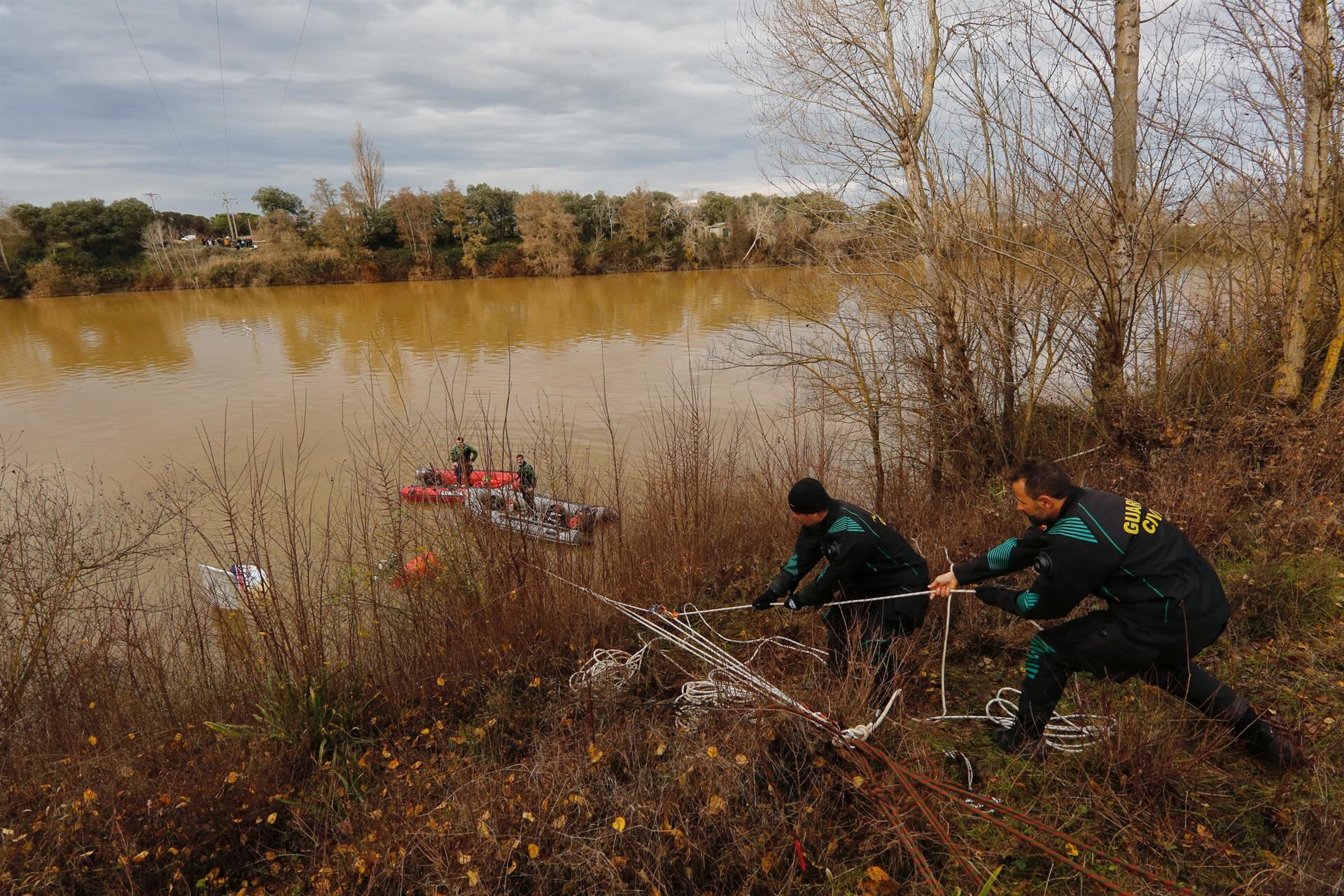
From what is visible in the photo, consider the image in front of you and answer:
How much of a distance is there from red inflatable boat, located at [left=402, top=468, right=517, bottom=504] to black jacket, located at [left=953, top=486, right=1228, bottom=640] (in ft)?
13.3

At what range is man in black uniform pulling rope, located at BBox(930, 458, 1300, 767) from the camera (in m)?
2.94

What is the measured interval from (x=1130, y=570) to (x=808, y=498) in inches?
59.5

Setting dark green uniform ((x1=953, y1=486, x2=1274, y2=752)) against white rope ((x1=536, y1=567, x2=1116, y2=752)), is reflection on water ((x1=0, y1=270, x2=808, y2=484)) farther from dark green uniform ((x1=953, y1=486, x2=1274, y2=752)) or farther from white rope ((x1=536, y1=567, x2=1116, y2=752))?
dark green uniform ((x1=953, y1=486, x2=1274, y2=752))

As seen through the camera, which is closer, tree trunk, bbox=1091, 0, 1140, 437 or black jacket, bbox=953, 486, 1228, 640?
black jacket, bbox=953, 486, 1228, 640

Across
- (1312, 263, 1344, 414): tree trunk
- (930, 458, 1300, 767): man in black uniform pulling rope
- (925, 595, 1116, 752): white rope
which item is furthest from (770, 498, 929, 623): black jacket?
(1312, 263, 1344, 414): tree trunk

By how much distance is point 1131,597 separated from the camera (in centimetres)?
299

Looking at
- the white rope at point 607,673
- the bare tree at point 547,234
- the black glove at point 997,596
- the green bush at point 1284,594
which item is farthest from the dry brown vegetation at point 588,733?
the bare tree at point 547,234

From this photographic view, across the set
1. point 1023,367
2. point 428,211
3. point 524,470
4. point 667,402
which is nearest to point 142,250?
point 428,211

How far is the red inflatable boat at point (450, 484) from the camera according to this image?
5934mm

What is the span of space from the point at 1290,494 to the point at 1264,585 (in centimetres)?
177

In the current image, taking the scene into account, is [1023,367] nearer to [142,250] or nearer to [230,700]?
[230,700]

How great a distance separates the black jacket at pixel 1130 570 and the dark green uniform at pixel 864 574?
2.85ft

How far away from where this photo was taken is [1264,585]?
463cm

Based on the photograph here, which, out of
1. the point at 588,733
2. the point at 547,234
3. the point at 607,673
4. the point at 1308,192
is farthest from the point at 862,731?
the point at 547,234
